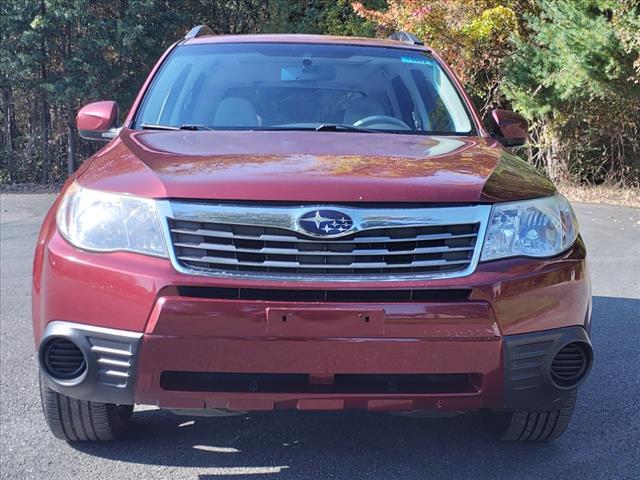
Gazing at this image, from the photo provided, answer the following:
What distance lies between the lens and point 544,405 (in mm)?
2779

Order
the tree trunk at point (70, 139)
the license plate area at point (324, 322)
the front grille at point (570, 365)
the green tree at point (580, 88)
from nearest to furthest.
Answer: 1. the license plate area at point (324, 322)
2. the front grille at point (570, 365)
3. the green tree at point (580, 88)
4. the tree trunk at point (70, 139)

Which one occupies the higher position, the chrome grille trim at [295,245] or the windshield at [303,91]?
the windshield at [303,91]

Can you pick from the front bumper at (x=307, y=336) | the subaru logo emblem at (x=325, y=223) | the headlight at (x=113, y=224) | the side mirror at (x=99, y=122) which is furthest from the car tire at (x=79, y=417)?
the side mirror at (x=99, y=122)

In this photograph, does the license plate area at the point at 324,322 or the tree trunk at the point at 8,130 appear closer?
the license plate area at the point at 324,322

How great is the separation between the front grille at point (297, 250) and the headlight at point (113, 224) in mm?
89

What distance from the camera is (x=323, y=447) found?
331cm

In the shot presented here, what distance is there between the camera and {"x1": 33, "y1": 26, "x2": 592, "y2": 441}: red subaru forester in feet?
8.27

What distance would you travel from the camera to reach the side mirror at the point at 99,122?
396cm

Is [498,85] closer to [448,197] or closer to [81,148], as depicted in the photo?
[81,148]

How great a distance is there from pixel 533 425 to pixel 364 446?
2.42 ft

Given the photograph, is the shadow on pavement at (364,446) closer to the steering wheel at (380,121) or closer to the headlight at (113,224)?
the headlight at (113,224)

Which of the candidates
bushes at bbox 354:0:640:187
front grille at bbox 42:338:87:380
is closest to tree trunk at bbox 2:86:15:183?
bushes at bbox 354:0:640:187

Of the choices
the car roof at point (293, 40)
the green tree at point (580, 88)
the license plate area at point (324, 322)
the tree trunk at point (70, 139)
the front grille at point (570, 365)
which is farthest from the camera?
the tree trunk at point (70, 139)

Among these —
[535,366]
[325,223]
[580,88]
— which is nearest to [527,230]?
[535,366]
